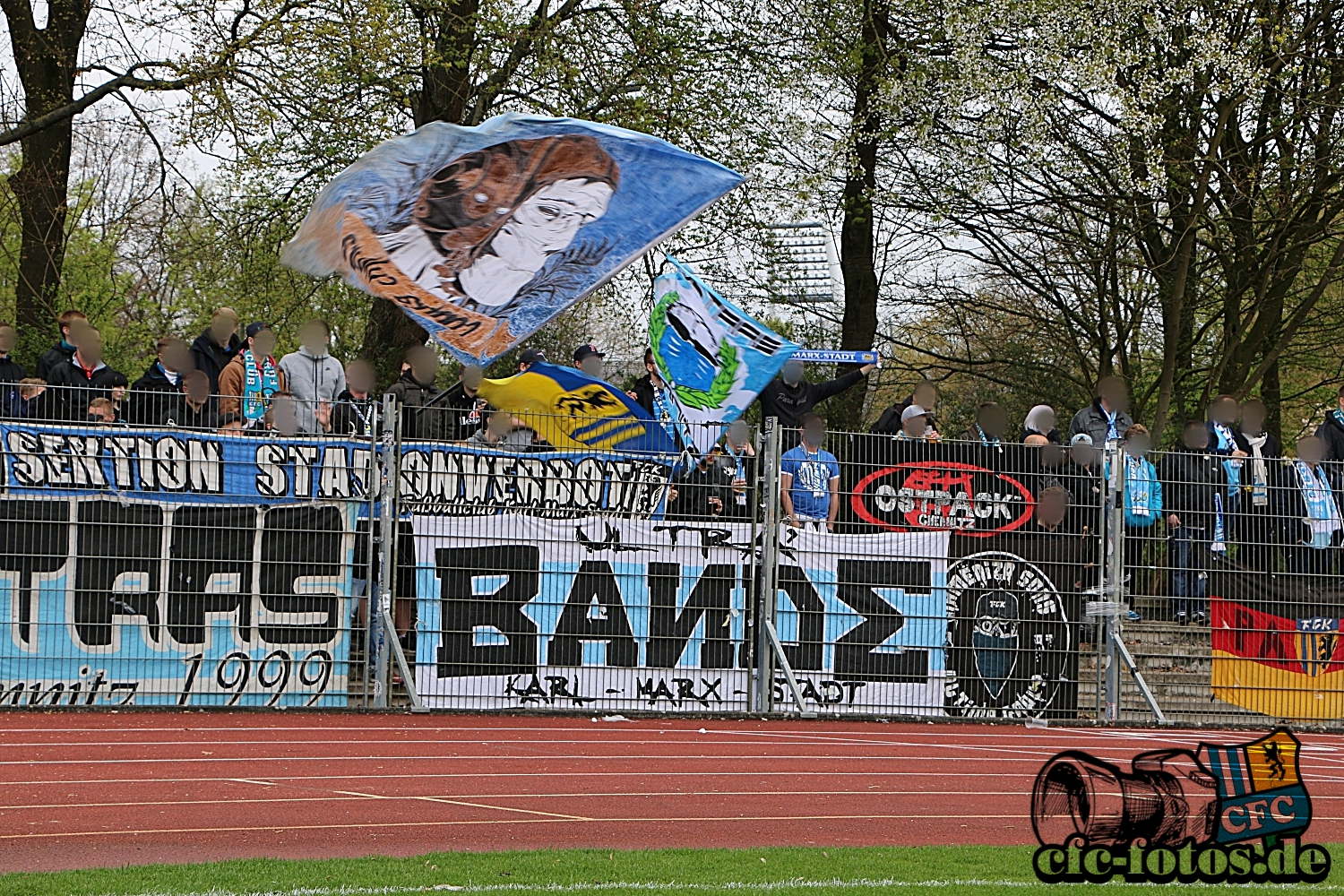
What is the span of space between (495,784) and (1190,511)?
6.96 meters

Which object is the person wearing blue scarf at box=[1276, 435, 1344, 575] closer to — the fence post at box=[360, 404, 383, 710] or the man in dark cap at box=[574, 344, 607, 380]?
the man in dark cap at box=[574, 344, 607, 380]

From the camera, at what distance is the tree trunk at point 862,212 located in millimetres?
22328

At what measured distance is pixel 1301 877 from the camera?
6.62m

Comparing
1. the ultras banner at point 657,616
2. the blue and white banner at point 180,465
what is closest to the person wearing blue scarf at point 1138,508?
the ultras banner at point 657,616

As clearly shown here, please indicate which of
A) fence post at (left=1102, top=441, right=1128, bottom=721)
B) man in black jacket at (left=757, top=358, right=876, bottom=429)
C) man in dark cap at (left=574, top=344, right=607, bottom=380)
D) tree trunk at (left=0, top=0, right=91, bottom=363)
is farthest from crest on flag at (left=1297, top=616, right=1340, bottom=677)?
tree trunk at (left=0, top=0, right=91, bottom=363)

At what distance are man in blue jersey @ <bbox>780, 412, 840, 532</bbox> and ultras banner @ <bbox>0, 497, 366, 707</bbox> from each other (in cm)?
357

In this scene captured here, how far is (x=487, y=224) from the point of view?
10.9 m

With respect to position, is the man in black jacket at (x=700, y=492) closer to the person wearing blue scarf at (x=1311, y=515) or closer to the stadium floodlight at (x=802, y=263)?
the person wearing blue scarf at (x=1311, y=515)

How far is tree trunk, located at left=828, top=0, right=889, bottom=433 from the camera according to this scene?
73.3 ft

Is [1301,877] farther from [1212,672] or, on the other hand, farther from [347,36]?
[347,36]

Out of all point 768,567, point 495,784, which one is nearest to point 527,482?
point 768,567

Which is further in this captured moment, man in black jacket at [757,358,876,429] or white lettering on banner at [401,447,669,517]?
man in black jacket at [757,358,876,429]

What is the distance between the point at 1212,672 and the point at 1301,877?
713 centimetres

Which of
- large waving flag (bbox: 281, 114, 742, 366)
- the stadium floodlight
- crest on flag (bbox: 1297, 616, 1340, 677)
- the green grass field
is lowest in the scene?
the green grass field
